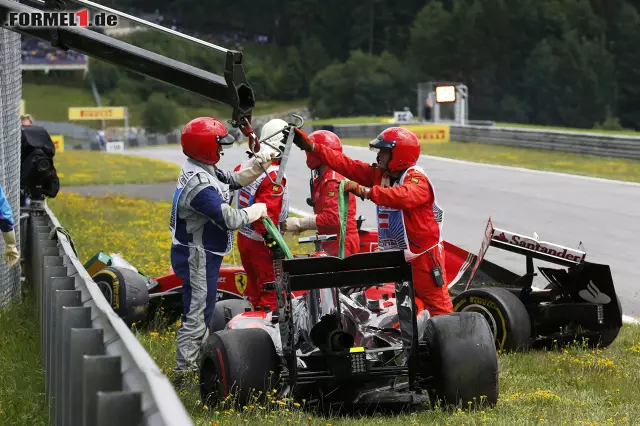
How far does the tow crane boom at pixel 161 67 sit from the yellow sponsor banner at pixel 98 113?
83.2 m

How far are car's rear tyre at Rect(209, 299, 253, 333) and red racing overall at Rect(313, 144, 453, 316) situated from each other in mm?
1210

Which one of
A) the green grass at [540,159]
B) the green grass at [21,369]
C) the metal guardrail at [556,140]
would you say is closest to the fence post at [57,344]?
the green grass at [21,369]

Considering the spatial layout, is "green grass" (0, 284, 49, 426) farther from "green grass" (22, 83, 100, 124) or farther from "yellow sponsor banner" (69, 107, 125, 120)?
"green grass" (22, 83, 100, 124)

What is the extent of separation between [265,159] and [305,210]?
14.9 metres

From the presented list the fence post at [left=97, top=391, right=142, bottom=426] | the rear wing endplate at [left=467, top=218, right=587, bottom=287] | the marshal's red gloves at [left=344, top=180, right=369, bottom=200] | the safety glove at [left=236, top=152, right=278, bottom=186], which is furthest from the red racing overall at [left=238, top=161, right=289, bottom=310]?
the fence post at [left=97, top=391, right=142, bottom=426]

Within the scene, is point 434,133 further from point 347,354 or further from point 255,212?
point 347,354

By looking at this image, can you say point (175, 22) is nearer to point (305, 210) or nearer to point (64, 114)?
point (64, 114)

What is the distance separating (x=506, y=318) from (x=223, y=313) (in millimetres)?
2142

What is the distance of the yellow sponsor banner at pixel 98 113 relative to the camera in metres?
89.5

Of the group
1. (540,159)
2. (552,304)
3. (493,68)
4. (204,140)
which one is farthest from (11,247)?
(493,68)

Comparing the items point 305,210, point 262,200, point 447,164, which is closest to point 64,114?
point 447,164

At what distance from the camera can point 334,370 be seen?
6641mm

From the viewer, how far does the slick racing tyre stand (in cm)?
968

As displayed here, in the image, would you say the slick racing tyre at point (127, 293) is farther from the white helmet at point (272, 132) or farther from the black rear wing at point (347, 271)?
the black rear wing at point (347, 271)
